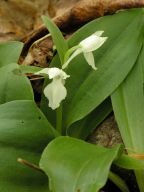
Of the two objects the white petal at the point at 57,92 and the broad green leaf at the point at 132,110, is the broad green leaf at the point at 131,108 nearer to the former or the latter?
the broad green leaf at the point at 132,110

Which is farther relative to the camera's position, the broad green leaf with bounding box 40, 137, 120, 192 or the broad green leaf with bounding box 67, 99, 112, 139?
the broad green leaf with bounding box 67, 99, 112, 139

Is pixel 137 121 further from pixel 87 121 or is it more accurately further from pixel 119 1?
pixel 119 1

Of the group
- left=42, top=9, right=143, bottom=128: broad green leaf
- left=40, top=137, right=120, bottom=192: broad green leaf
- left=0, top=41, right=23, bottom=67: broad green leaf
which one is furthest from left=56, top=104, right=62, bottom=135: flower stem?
left=0, top=41, right=23, bottom=67: broad green leaf

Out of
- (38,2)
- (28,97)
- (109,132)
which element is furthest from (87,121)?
(38,2)

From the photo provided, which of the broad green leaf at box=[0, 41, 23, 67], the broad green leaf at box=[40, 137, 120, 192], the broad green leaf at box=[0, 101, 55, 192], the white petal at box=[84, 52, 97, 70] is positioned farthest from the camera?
the broad green leaf at box=[0, 41, 23, 67]

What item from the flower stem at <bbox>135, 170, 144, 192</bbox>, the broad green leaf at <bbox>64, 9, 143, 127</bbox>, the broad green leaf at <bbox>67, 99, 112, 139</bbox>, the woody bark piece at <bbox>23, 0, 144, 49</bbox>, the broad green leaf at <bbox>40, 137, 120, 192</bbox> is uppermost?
the woody bark piece at <bbox>23, 0, 144, 49</bbox>

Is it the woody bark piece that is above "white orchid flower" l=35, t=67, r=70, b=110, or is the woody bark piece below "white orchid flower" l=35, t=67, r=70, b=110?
above

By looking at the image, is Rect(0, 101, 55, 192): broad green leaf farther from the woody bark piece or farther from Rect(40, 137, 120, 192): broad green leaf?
the woody bark piece
